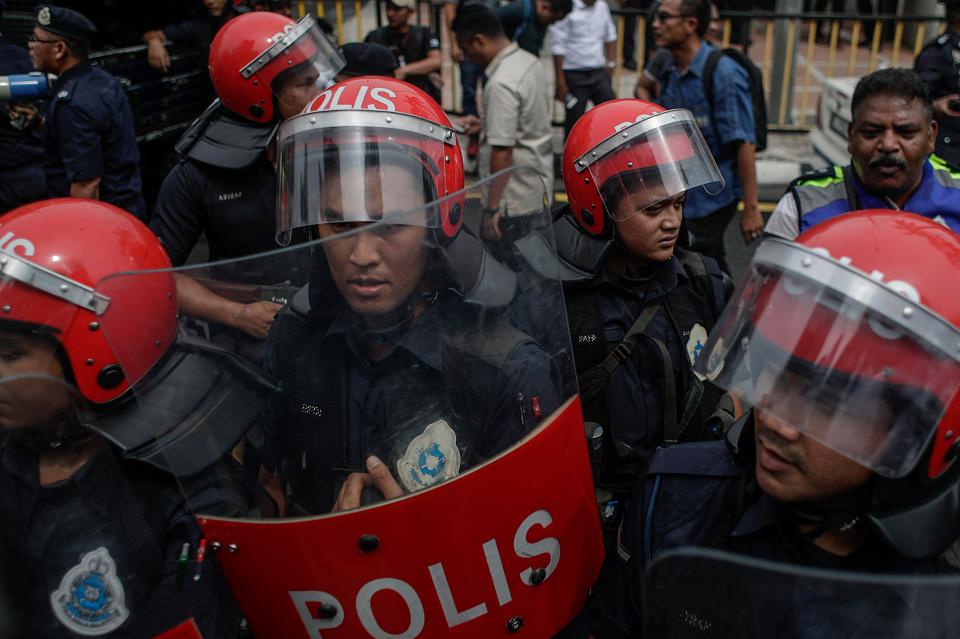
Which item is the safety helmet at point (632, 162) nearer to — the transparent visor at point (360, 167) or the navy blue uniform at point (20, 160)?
the transparent visor at point (360, 167)

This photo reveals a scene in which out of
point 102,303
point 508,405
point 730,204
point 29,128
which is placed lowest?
point 730,204

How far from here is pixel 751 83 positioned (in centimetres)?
517

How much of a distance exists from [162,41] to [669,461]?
6.51 meters

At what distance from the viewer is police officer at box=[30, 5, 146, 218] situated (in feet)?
16.0

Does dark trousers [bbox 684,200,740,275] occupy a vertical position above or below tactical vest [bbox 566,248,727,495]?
below

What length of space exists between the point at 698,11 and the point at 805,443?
13.5 ft

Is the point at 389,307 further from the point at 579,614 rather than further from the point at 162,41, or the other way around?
the point at 162,41

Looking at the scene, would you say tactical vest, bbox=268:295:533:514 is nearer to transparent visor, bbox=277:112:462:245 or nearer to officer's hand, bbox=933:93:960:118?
transparent visor, bbox=277:112:462:245

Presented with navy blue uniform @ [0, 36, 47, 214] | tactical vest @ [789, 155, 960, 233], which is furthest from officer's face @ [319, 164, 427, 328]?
navy blue uniform @ [0, 36, 47, 214]

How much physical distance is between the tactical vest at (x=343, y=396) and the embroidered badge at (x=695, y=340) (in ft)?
3.98

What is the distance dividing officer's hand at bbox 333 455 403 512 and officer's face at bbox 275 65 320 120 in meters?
2.55

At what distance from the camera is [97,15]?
9156 mm

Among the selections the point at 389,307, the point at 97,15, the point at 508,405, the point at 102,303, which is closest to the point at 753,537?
the point at 508,405

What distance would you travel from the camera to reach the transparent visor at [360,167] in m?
2.19
